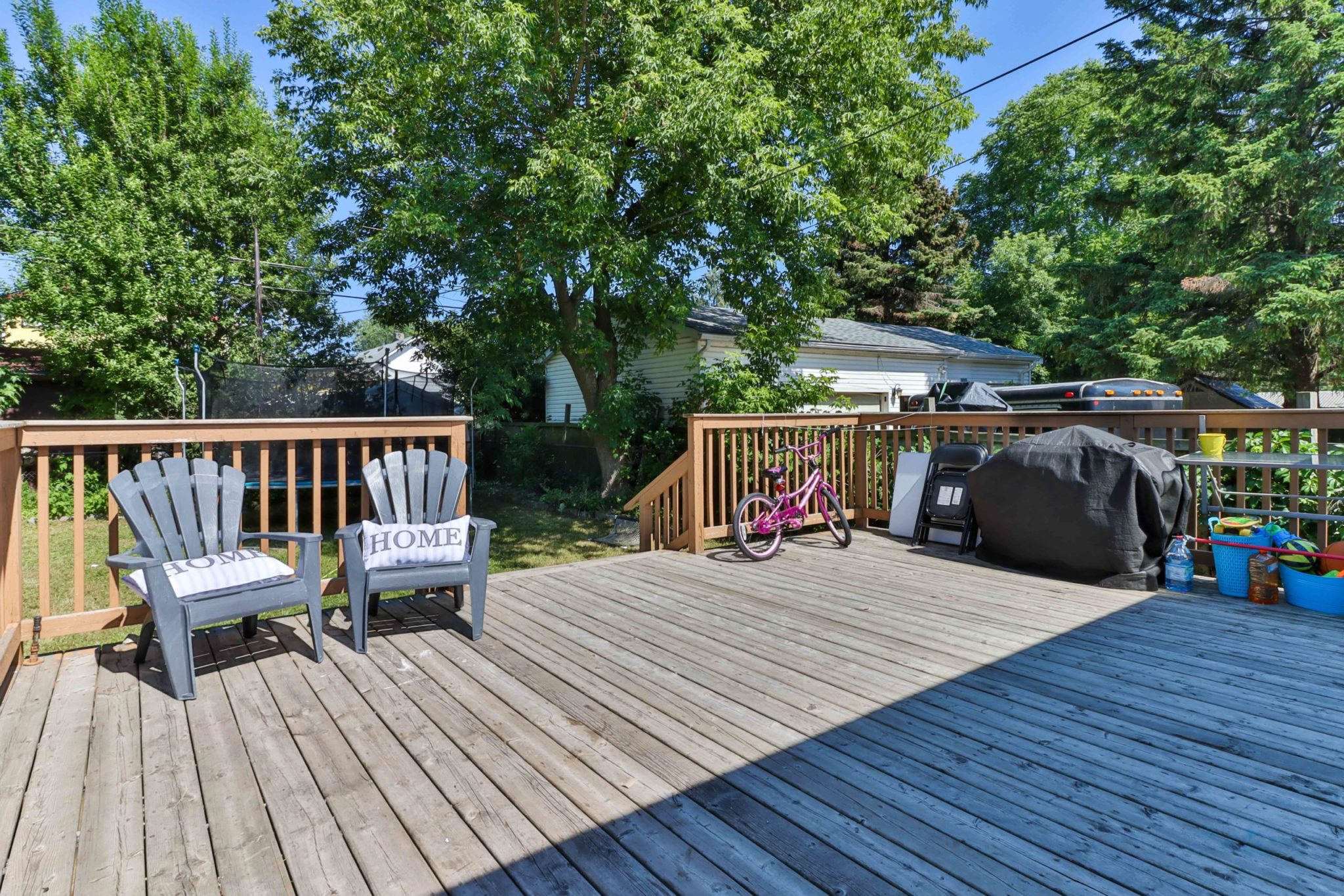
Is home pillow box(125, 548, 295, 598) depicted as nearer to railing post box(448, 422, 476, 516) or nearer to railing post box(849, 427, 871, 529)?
railing post box(448, 422, 476, 516)

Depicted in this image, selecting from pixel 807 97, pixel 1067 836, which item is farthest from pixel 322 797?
pixel 807 97

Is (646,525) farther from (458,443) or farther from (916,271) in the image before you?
(916,271)

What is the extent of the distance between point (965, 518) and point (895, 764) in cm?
329

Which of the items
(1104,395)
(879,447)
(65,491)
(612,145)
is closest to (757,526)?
(879,447)

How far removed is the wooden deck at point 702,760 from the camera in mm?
1496

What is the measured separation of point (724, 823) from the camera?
165cm

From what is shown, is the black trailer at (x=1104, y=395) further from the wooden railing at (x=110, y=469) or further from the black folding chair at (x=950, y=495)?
the wooden railing at (x=110, y=469)

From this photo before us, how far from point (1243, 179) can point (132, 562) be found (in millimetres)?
14699

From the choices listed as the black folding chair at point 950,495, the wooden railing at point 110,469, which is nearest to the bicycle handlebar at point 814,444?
the black folding chair at point 950,495

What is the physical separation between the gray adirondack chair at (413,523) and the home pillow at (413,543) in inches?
1.1

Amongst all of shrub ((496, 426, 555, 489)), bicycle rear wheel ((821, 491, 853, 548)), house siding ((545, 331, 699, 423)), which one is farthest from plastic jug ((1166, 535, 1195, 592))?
shrub ((496, 426, 555, 489))

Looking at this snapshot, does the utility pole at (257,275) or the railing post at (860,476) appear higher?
the utility pole at (257,275)

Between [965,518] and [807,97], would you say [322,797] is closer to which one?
[965,518]

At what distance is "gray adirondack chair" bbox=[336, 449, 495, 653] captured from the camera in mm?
2910
